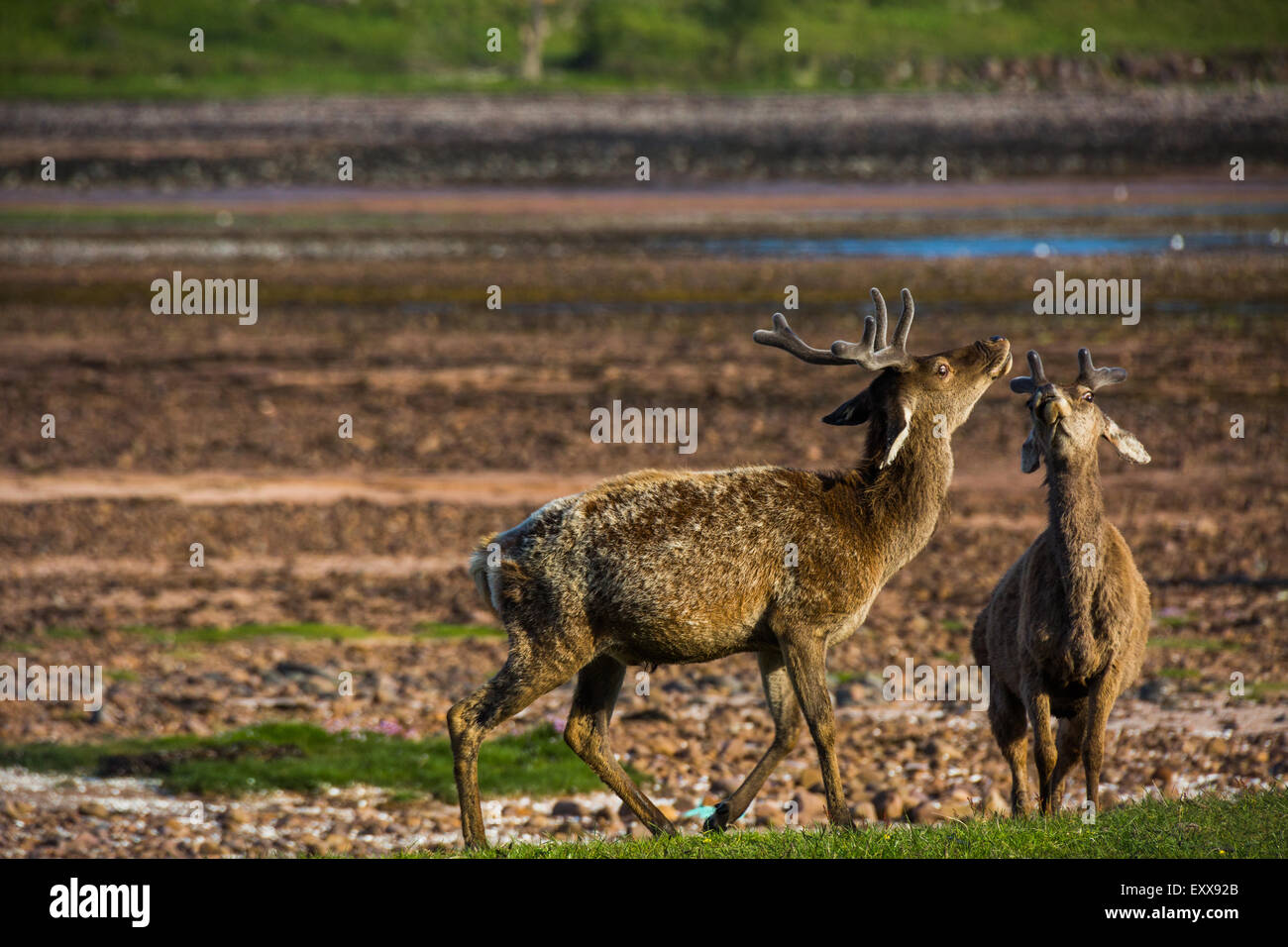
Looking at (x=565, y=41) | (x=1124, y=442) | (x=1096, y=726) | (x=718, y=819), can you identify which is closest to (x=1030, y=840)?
(x=1096, y=726)

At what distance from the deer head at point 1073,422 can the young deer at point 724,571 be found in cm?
58

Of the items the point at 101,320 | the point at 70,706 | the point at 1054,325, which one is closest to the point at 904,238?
the point at 1054,325

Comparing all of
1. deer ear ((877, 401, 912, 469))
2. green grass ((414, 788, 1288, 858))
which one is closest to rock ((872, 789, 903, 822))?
green grass ((414, 788, 1288, 858))

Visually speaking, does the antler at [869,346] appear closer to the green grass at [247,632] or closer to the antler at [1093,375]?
the antler at [1093,375]

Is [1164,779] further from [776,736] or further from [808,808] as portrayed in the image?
[776,736]

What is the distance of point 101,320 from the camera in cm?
3241

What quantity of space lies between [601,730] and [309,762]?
3.66 meters

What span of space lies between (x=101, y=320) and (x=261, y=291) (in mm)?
4147

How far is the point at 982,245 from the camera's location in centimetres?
4019

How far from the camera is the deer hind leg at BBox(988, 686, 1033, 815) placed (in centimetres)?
929

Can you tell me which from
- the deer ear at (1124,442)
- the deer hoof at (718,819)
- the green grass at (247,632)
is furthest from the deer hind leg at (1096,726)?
the green grass at (247,632)

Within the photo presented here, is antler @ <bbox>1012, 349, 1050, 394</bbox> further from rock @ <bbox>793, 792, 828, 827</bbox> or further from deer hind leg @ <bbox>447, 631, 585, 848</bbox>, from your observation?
rock @ <bbox>793, 792, 828, 827</bbox>

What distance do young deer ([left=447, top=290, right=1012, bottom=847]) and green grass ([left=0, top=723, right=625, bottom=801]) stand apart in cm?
280
